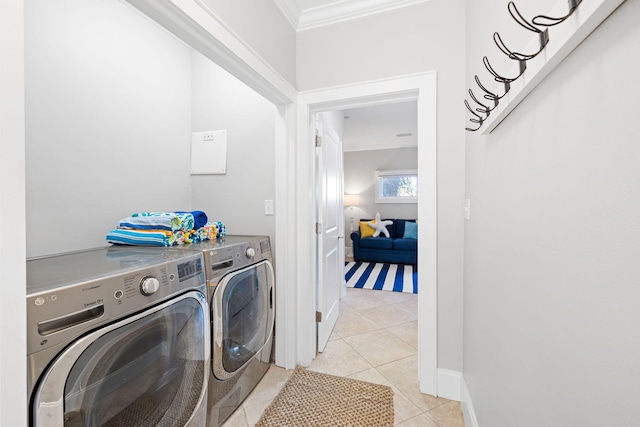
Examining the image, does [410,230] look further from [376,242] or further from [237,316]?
[237,316]

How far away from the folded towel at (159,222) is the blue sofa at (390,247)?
A: 428 centimetres

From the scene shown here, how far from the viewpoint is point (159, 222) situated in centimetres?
150

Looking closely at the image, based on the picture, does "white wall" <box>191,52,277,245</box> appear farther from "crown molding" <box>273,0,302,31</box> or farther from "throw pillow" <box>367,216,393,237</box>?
"throw pillow" <box>367,216,393,237</box>

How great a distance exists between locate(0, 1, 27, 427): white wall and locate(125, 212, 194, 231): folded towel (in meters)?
0.91

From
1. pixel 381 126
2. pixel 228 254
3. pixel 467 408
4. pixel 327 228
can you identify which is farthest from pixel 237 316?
pixel 381 126

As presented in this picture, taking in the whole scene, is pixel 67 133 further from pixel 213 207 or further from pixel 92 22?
pixel 213 207

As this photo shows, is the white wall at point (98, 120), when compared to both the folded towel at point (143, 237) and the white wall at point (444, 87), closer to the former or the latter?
the folded towel at point (143, 237)

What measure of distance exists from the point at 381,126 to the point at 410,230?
2169mm

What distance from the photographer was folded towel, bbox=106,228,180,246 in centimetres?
147

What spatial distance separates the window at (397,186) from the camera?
6000 mm

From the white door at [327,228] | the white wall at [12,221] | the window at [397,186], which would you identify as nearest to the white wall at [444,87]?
the white door at [327,228]

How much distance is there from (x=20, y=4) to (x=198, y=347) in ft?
4.16

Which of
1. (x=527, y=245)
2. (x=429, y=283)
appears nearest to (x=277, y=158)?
(x=429, y=283)

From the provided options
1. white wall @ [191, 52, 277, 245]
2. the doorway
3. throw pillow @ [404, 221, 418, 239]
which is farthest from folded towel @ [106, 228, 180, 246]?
throw pillow @ [404, 221, 418, 239]
